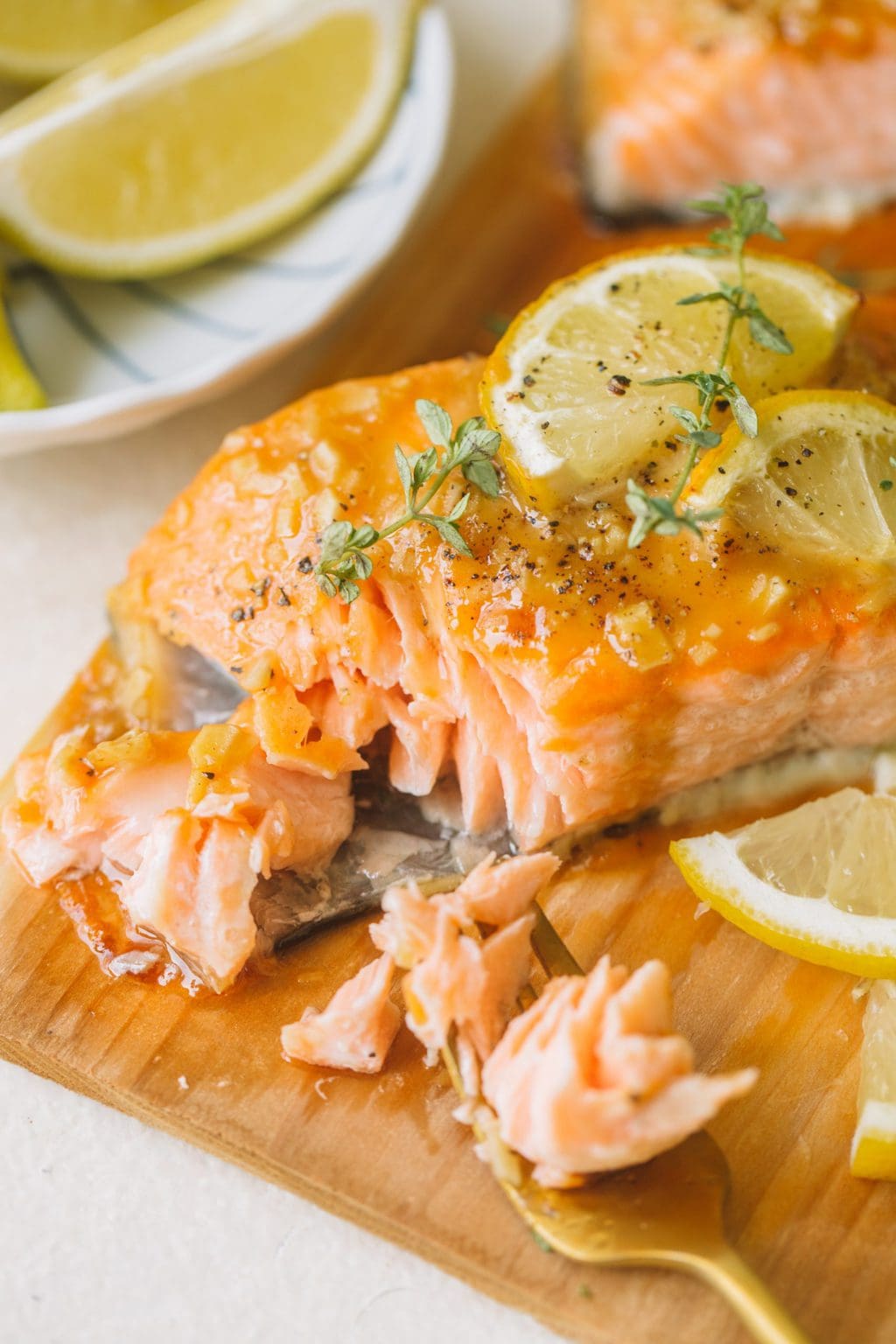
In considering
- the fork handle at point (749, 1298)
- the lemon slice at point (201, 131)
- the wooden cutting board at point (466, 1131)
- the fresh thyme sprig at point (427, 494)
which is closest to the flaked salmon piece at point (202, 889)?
the wooden cutting board at point (466, 1131)

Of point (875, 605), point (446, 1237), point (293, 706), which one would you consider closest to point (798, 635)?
point (875, 605)

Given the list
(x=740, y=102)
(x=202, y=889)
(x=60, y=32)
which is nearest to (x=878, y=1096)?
(x=202, y=889)

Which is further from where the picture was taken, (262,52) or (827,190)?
(827,190)

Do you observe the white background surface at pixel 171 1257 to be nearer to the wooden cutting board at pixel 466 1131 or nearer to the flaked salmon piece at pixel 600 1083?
the wooden cutting board at pixel 466 1131

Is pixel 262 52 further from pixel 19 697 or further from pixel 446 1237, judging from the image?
pixel 446 1237

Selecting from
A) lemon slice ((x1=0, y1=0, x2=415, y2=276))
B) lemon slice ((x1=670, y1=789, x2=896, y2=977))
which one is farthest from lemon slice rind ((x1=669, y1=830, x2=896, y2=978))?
lemon slice ((x1=0, y1=0, x2=415, y2=276))

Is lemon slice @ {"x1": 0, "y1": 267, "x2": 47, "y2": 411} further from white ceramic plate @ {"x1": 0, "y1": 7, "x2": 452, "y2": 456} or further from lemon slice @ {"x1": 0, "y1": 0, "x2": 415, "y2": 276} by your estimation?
lemon slice @ {"x1": 0, "y1": 0, "x2": 415, "y2": 276}
